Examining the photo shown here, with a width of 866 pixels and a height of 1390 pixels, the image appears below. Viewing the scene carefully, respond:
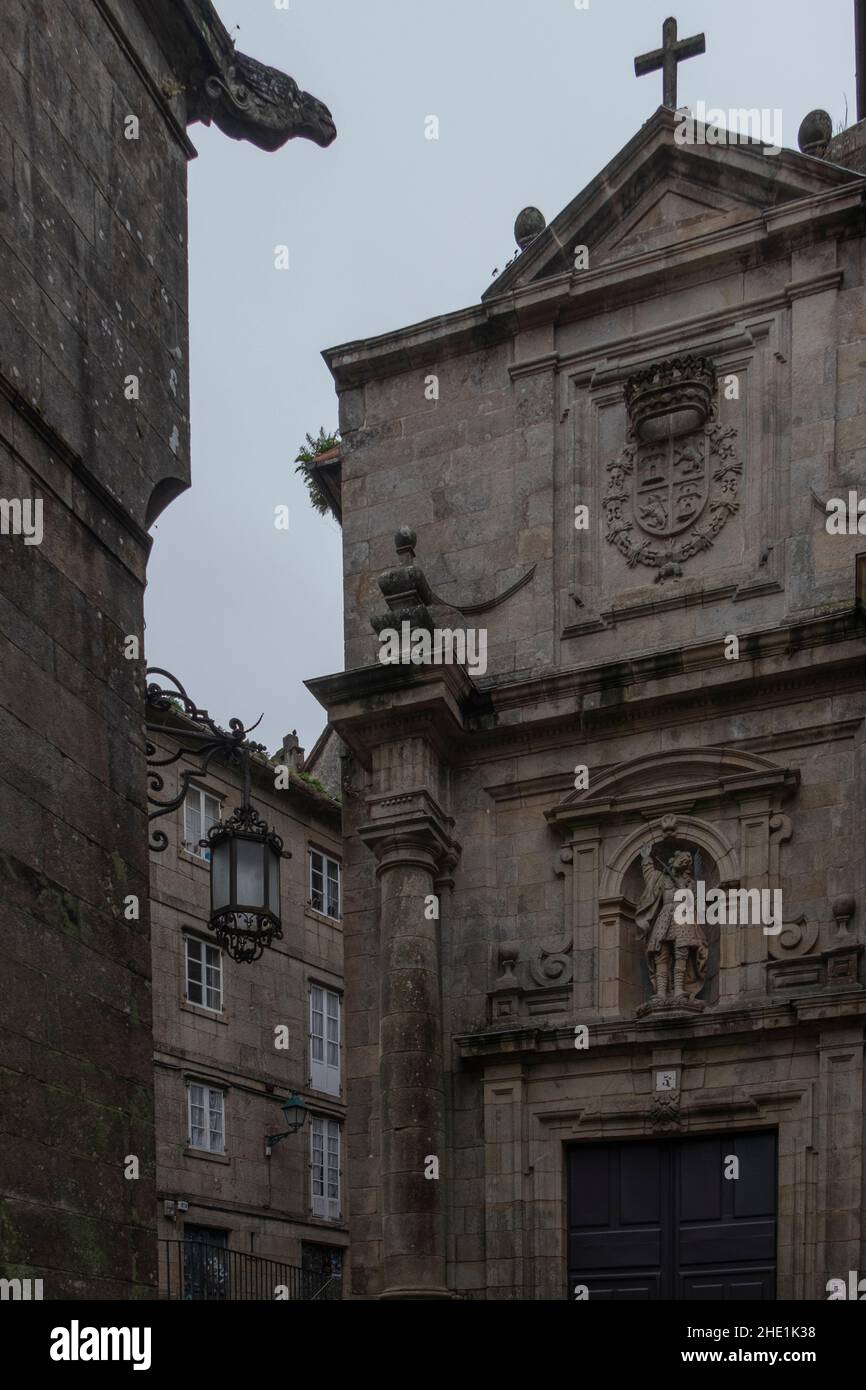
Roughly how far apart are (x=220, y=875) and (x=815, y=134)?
1004 centimetres

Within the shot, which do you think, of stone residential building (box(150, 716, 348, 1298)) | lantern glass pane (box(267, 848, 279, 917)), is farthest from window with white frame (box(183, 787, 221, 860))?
lantern glass pane (box(267, 848, 279, 917))

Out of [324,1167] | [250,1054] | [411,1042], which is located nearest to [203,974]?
[250,1054]

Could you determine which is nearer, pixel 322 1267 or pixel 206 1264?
pixel 206 1264

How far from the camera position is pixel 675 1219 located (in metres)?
14.4

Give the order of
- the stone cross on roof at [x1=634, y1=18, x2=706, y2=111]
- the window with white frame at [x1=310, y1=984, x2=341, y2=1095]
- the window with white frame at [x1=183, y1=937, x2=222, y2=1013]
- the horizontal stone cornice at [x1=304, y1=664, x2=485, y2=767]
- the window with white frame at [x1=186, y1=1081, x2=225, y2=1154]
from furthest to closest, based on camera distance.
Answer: the window with white frame at [x1=310, y1=984, x2=341, y2=1095] < the window with white frame at [x1=183, y1=937, x2=222, y2=1013] < the window with white frame at [x1=186, y1=1081, x2=225, y2=1154] < the stone cross on roof at [x1=634, y1=18, x2=706, y2=111] < the horizontal stone cornice at [x1=304, y1=664, x2=485, y2=767]

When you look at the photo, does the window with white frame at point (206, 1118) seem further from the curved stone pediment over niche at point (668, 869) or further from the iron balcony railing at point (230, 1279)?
the curved stone pediment over niche at point (668, 869)

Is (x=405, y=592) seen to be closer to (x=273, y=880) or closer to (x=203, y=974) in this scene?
(x=273, y=880)

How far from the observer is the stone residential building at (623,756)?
14.2 metres

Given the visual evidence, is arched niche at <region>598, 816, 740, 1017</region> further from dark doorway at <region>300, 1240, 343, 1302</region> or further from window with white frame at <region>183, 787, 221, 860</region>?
window with white frame at <region>183, 787, 221, 860</region>

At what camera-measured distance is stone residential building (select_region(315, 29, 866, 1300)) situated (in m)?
14.2

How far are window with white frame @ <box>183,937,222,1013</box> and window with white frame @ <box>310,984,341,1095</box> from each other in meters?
2.38

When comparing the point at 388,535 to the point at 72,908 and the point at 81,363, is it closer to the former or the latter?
the point at 81,363

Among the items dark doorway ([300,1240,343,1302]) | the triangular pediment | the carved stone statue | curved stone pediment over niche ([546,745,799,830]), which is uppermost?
the triangular pediment
